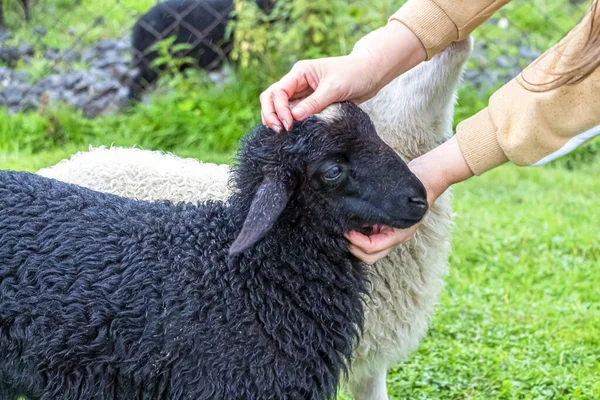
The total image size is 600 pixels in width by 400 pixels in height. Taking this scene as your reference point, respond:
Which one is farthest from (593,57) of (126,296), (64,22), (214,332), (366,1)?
(64,22)

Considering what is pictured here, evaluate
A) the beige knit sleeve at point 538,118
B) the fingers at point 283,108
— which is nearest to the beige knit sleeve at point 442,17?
the beige knit sleeve at point 538,118

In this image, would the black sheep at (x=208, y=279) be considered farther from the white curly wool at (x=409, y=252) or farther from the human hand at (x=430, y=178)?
the white curly wool at (x=409, y=252)

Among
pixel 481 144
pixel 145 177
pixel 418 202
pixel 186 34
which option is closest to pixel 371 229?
pixel 418 202

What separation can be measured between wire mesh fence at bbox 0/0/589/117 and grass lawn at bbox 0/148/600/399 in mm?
1409

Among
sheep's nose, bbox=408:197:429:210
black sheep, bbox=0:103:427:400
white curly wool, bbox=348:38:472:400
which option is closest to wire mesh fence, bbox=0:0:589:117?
white curly wool, bbox=348:38:472:400

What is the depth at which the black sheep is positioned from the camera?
2369 mm

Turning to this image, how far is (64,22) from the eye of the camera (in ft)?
26.2

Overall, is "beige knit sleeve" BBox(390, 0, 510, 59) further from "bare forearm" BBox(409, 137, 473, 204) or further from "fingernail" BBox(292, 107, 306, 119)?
"fingernail" BBox(292, 107, 306, 119)

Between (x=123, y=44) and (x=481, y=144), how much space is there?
19.5 feet

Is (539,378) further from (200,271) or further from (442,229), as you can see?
(200,271)

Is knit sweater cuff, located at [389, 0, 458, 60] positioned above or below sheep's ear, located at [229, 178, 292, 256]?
above

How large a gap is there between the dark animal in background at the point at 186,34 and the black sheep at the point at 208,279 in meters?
4.87

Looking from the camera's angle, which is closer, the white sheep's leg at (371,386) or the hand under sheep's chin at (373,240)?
the hand under sheep's chin at (373,240)

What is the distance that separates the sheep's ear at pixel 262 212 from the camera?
223cm
